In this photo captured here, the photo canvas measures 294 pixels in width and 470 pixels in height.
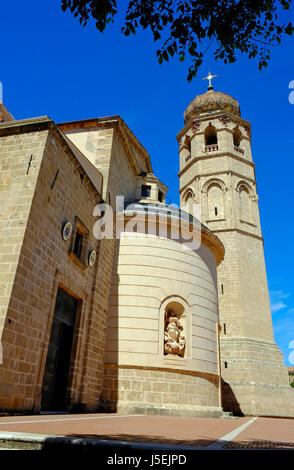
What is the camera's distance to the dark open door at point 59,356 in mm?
9414

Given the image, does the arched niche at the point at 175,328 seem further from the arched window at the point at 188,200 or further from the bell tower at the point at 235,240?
the arched window at the point at 188,200

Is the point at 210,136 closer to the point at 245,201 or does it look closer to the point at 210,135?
the point at 210,135

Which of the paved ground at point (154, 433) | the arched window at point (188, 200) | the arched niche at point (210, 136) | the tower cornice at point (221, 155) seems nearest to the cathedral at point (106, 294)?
the paved ground at point (154, 433)

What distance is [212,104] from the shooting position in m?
31.9

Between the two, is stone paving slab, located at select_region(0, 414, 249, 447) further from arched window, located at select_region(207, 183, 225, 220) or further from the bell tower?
arched window, located at select_region(207, 183, 225, 220)

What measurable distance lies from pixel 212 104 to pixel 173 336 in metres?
25.6

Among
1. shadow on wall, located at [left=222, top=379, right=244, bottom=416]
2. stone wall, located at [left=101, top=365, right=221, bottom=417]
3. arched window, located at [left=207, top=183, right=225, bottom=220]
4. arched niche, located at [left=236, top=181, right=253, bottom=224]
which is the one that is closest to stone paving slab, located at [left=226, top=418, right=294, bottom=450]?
stone wall, located at [left=101, top=365, right=221, bottom=417]

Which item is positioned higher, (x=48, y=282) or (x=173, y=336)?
(x=48, y=282)

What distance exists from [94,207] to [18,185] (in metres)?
4.03

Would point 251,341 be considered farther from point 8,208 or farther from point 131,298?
point 8,208

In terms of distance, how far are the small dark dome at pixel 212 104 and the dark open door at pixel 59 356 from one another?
26379 mm

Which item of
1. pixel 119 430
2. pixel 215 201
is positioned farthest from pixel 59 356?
pixel 215 201

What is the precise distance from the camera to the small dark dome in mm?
31797
